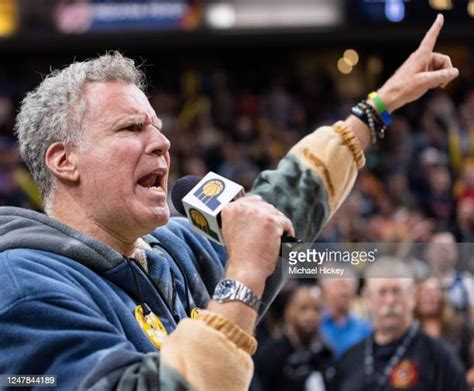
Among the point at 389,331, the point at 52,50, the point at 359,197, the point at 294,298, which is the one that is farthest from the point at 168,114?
the point at 389,331

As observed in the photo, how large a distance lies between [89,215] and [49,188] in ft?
0.50

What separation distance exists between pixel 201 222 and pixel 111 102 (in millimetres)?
385

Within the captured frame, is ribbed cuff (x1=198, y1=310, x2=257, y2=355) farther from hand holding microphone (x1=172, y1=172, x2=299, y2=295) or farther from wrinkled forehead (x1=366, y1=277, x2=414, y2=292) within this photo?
wrinkled forehead (x1=366, y1=277, x2=414, y2=292)

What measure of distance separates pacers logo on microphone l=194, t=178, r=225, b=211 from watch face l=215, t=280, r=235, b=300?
179 millimetres

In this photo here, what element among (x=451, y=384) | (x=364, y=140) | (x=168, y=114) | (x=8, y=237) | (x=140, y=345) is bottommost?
(x=451, y=384)

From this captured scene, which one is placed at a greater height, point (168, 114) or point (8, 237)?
point (168, 114)

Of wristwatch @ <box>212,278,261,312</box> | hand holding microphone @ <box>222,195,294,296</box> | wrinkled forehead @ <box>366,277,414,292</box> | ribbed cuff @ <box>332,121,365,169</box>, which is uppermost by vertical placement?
ribbed cuff @ <box>332,121,365,169</box>

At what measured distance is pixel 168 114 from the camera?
11.8m

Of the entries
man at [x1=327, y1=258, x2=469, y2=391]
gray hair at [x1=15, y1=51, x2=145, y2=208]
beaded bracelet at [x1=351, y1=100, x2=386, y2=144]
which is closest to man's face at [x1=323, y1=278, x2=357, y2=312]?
man at [x1=327, y1=258, x2=469, y2=391]

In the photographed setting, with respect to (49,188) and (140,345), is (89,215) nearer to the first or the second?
(49,188)

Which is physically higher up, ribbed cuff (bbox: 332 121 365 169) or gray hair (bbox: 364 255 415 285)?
ribbed cuff (bbox: 332 121 365 169)

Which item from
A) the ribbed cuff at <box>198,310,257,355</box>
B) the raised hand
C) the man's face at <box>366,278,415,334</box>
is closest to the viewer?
the ribbed cuff at <box>198,310,257,355</box>

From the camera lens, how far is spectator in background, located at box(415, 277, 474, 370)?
18.8ft

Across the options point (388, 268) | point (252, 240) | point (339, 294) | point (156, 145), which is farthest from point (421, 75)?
point (339, 294)
